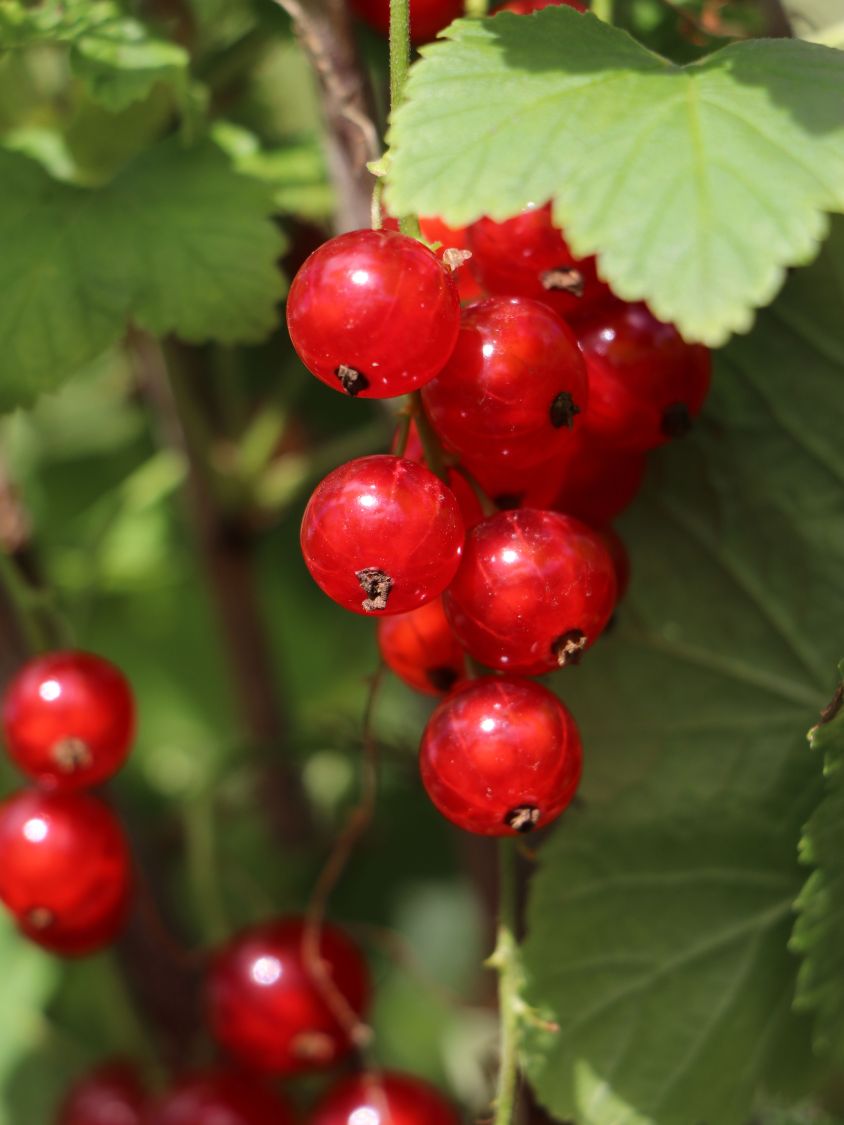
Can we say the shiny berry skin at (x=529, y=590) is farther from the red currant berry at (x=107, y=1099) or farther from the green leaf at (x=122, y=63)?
the red currant berry at (x=107, y=1099)

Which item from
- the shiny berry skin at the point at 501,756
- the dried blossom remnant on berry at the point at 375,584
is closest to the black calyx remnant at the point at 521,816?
the shiny berry skin at the point at 501,756

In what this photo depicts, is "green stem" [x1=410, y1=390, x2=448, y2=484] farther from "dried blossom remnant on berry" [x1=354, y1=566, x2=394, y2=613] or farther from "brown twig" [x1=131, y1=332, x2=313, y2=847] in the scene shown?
"brown twig" [x1=131, y1=332, x2=313, y2=847]

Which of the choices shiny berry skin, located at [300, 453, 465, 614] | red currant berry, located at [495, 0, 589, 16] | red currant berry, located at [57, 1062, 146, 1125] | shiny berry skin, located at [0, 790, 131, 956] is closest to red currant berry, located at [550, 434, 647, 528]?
shiny berry skin, located at [300, 453, 465, 614]

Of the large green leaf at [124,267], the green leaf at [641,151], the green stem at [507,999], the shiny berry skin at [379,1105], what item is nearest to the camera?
the green leaf at [641,151]

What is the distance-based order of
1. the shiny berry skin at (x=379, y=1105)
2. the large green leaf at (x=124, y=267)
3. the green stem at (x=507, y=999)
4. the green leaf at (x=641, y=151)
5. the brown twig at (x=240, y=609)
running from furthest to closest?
the brown twig at (x=240, y=609), the shiny berry skin at (x=379, y=1105), the large green leaf at (x=124, y=267), the green stem at (x=507, y=999), the green leaf at (x=641, y=151)

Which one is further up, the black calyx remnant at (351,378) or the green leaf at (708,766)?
the black calyx remnant at (351,378)

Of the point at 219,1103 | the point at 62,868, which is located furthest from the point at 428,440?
the point at 219,1103

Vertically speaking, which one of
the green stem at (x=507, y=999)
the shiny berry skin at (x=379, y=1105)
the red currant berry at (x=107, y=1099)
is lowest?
the red currant berry at (x=107, y=1099)
